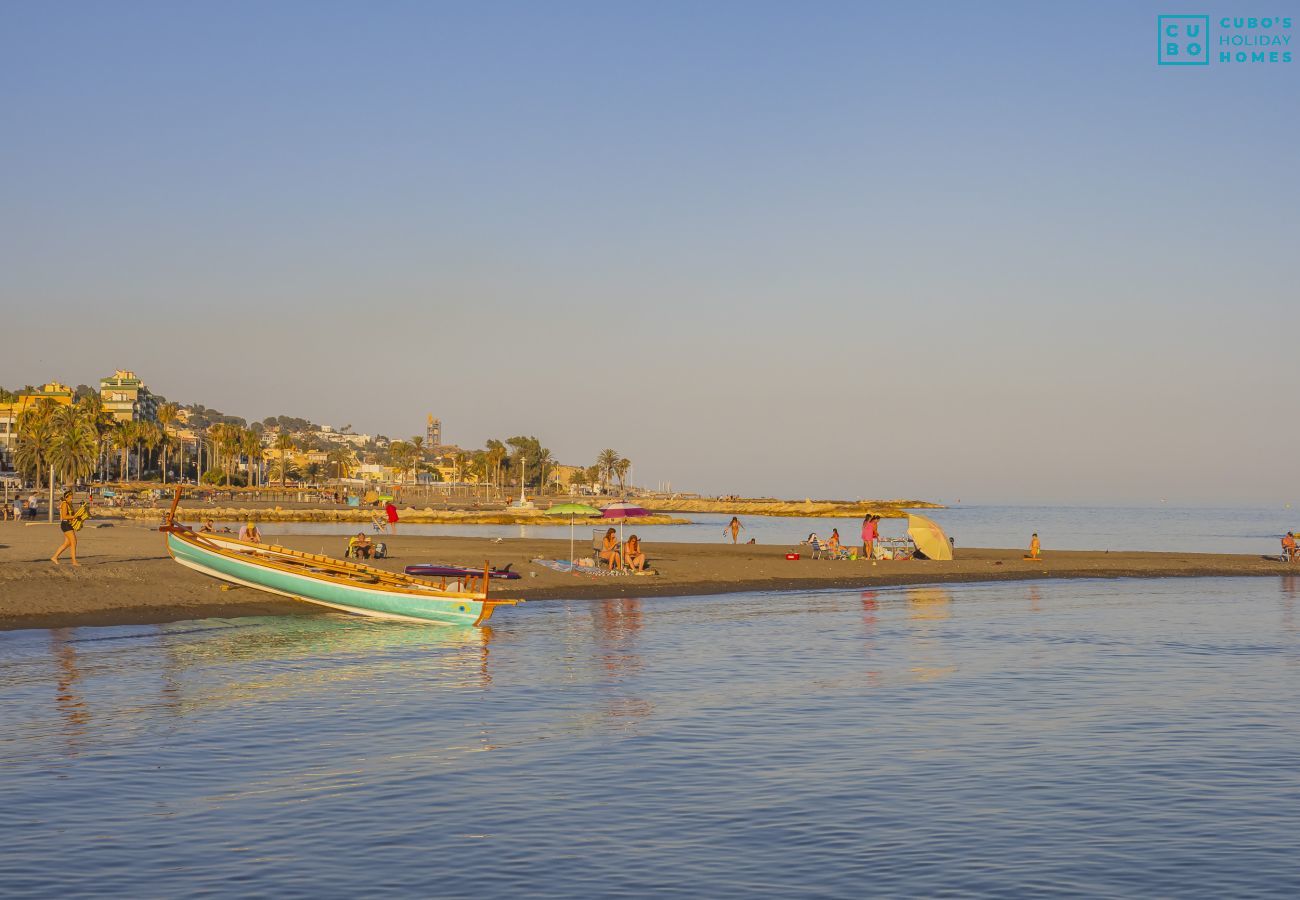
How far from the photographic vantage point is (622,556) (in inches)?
1982

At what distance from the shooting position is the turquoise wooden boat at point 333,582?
1307 inches

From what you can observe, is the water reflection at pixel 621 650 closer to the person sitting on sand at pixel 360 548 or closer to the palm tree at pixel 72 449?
the person sitting on sand at pixel 360 548

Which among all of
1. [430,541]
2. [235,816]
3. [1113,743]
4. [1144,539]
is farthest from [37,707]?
[1144,539]

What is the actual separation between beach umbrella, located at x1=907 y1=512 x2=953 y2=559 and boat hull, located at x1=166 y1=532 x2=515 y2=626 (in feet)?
120

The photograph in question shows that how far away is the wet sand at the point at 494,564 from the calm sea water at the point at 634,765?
333 cm

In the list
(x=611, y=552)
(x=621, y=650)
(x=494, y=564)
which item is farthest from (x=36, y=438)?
(x=621, y=650)

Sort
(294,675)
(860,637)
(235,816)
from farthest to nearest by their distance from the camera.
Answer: (860,637)
(294,675)
(235,816)

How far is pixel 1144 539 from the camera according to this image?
113250mm

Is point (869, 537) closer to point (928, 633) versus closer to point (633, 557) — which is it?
point (633, 557)

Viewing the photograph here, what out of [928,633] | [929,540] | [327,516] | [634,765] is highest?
[327,516]

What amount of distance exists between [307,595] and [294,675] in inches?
417

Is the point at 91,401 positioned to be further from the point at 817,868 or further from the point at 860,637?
the point at 817,868

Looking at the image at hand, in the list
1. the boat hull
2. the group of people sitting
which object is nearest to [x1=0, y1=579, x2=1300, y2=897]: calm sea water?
the boat hull

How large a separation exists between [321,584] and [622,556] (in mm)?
17833
